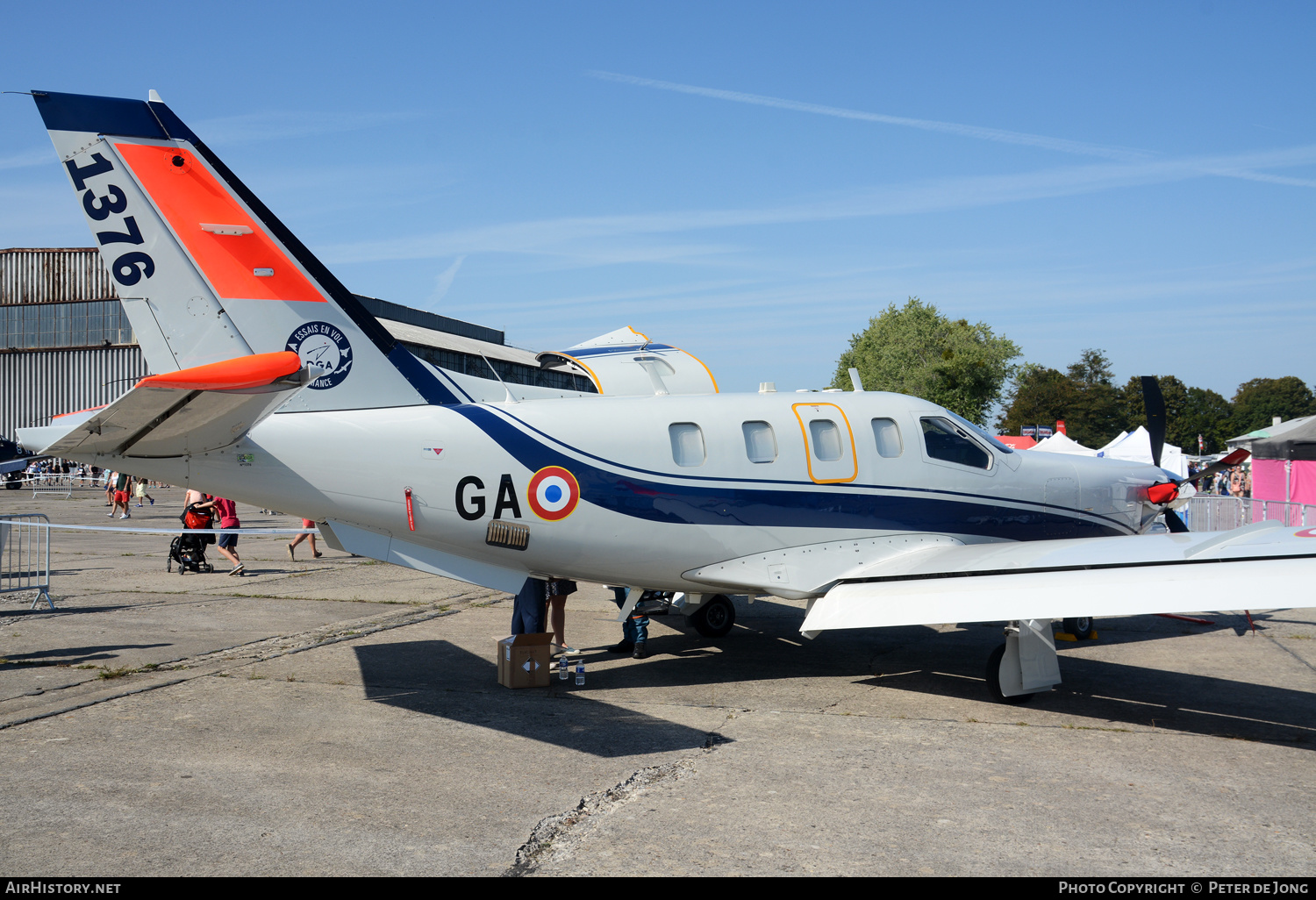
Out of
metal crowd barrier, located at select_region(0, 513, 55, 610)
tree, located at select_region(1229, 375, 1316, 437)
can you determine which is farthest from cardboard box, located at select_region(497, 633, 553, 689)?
tree, located at select_region(1229, 375, 1316, 437)

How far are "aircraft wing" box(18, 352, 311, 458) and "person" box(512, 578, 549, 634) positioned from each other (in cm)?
294

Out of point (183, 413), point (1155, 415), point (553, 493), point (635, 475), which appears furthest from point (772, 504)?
point (1155, 415)

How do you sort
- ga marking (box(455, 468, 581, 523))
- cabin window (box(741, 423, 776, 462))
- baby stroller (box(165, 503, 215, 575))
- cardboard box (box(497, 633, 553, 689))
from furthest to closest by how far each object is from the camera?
baby stroller (box(165, 503, 215, 575)) < cabin window (box(741, 423, 776, 462)) < cardboard box (box(497, 633, 553, 689)) < ga marking (box(455, 468, 581, 523))

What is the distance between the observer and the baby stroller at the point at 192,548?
1755 centimetres

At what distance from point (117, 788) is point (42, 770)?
77 centimetres

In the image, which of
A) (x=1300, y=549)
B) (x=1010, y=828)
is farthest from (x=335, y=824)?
(x=1300, y=549)

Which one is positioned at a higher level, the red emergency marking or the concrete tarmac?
the red emergency marking

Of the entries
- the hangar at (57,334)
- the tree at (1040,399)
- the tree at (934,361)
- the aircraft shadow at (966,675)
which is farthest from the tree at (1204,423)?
the aircraft shadow at (966,675)

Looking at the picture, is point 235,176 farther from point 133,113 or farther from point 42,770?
point 42,770

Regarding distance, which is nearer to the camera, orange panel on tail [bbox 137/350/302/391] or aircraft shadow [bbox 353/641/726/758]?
orange panel on tail [bbox 137/350/302/391]

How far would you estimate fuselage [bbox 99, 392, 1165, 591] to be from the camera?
318 inches

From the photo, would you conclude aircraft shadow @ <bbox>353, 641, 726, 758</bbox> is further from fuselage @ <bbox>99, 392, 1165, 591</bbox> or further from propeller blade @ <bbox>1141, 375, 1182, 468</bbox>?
propeller blade @ <bbox>1141, 375, 1182, 468</bbox>

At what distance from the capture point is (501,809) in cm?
555

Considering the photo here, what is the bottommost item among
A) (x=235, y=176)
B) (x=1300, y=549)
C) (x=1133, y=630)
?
(x=1133, y=630)
